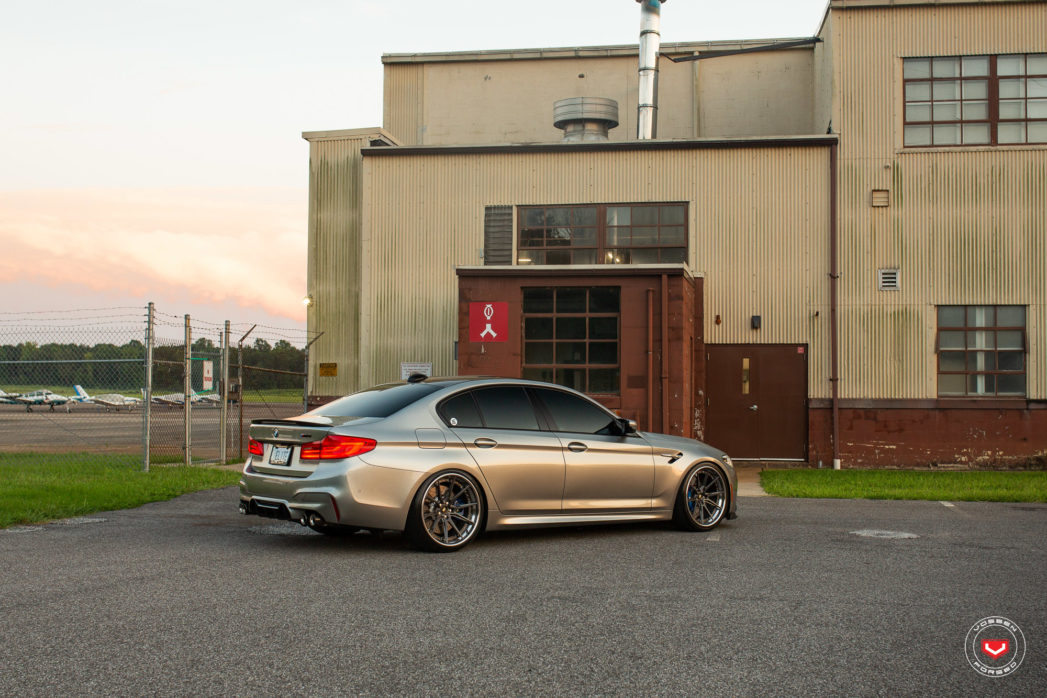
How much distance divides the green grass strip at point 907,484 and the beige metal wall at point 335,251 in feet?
29.1

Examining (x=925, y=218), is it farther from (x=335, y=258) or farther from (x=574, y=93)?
(x=335, y=258)

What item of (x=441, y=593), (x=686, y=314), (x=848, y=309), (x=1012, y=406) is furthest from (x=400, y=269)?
(x=441, y=593)

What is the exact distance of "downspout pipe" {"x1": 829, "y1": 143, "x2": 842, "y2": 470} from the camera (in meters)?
20.2

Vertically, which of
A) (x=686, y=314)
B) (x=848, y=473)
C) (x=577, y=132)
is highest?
(x=577, y=132)

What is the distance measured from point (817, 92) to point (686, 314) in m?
7.96

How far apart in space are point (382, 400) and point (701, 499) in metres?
3.24

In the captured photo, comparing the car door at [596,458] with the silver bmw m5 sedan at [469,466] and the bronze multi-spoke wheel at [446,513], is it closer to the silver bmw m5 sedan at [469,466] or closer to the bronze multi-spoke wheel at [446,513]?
the silver bmw m5 sedan at [469,466]

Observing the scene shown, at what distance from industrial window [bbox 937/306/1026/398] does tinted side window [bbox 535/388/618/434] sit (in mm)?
12524

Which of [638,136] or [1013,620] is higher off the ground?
[638,136]

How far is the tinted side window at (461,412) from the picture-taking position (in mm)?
8938

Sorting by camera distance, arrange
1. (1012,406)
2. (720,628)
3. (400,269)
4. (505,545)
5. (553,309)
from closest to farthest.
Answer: (720,628)
(505,545)
(553,309)
(1012,406)
(400,269)

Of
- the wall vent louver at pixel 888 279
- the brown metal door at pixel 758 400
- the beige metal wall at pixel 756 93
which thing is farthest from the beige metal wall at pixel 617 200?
the beige metal wall at pixel 756 93

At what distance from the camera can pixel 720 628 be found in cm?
578

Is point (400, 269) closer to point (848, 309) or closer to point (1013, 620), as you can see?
point (848, 309)
